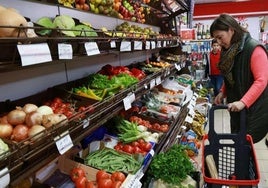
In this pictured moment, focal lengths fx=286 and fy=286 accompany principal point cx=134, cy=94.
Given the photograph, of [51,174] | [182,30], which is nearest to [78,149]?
[51,174]

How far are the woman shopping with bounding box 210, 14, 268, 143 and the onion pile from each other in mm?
1685

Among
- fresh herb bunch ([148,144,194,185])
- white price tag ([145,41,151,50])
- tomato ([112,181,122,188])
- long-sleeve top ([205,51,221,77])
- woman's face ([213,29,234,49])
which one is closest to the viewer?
tomato ([112,181,122,188])

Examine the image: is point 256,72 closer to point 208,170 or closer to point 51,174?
point 208,170

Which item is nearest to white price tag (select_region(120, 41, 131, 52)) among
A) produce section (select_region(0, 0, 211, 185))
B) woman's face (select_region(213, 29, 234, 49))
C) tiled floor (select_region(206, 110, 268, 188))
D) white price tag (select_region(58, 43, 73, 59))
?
produce section (select_region(0, 0, 211, 185))

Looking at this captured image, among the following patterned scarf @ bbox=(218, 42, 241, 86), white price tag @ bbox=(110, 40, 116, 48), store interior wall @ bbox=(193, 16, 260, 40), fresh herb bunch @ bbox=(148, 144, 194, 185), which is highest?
store interior wall @ bbox=(193, 16, 260, 40)

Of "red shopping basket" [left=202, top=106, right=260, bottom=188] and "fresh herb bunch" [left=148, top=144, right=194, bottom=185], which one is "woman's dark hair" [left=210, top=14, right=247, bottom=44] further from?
"fresh herb bunch" [left=148, top=144, right=194, bottom=185]

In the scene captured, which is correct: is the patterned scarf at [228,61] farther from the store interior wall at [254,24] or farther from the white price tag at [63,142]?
the store interior wall at [254,24]

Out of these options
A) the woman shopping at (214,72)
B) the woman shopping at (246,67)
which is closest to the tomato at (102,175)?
the woman shopping at (246,67)

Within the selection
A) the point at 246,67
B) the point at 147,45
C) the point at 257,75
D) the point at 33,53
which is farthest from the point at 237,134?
the point at 33,53

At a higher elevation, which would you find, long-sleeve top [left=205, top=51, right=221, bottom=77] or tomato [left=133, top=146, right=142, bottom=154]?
long-sleeve top [left=205, top=51, right=221, bottom=77]

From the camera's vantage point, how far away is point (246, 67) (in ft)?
8.55

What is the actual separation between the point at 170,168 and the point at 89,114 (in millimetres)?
892

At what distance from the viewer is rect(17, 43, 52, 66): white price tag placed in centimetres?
110

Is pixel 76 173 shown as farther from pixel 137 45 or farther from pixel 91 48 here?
pixel 137 45
